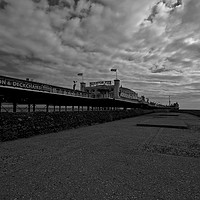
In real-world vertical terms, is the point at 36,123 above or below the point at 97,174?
above

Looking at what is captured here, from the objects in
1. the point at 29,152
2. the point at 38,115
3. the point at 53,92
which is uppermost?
the point at 53,92

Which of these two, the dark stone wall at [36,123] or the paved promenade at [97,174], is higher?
the dark stone wall at [36,123]

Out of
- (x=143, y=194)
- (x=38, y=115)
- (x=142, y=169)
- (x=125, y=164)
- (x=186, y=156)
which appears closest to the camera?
(x=143, y=194)

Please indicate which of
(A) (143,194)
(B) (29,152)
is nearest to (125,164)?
(A) (143,194)

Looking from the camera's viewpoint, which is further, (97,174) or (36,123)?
(36,123)

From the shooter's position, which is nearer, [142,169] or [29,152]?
[142,169]

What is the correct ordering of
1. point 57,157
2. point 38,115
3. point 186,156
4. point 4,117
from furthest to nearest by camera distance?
point 38,115 → point 4,117 → point 186,156 → point 57,157

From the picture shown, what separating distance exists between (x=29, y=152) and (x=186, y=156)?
774cm

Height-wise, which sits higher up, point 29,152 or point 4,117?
point 4,117

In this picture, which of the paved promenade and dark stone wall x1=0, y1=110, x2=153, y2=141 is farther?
dark stone wall x1=0, y1=110, x2=153, y2=141

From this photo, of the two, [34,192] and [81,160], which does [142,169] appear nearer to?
[81,160]

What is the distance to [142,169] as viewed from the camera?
5848 millimetres

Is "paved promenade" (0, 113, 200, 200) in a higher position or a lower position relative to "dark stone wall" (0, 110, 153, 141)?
lower

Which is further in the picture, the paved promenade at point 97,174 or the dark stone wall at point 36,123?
the dark stone wall at point 36,123
